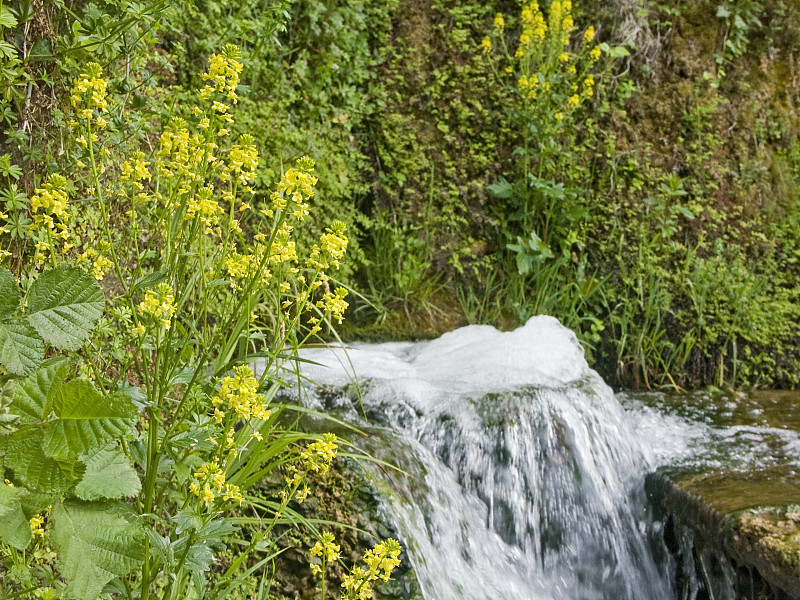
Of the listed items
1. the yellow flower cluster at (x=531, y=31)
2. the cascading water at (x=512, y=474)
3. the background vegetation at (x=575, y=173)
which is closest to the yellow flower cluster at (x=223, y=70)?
the cascading water at (x=512, y=474)

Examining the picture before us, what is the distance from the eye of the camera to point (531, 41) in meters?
4.66

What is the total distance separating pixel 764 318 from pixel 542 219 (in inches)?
64.5

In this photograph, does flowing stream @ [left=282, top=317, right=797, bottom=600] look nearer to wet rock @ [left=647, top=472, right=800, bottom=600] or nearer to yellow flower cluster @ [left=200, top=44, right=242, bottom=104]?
wet rock @ [left=647, top=472, right=800, bottom=600]

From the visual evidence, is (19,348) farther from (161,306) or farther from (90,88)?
(90,88)

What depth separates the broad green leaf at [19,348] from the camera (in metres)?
1.27

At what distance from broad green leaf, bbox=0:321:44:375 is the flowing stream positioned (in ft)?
4.64

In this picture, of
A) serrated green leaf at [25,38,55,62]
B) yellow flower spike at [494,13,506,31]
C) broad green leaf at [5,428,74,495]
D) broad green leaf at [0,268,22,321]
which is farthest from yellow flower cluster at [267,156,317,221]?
yellow flower spike at [494,13,506,31]

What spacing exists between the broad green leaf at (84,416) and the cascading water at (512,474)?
1.42m

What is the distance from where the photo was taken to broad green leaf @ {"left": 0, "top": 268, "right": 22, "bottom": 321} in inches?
50.8

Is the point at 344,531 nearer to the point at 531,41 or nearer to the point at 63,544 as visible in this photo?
the point at 63,544

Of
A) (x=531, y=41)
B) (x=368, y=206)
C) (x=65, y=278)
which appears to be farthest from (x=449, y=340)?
(x=65, y=278)

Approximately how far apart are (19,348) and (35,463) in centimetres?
24

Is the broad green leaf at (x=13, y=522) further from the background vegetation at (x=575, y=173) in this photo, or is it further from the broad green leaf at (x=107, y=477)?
the background vegetation at (x=575, y=173)

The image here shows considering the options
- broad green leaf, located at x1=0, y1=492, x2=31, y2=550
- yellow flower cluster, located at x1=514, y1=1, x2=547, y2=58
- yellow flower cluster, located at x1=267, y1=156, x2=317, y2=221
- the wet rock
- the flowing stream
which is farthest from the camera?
yellow flower cluster, located at x1=514, y1=1, x2=547, y2=58
